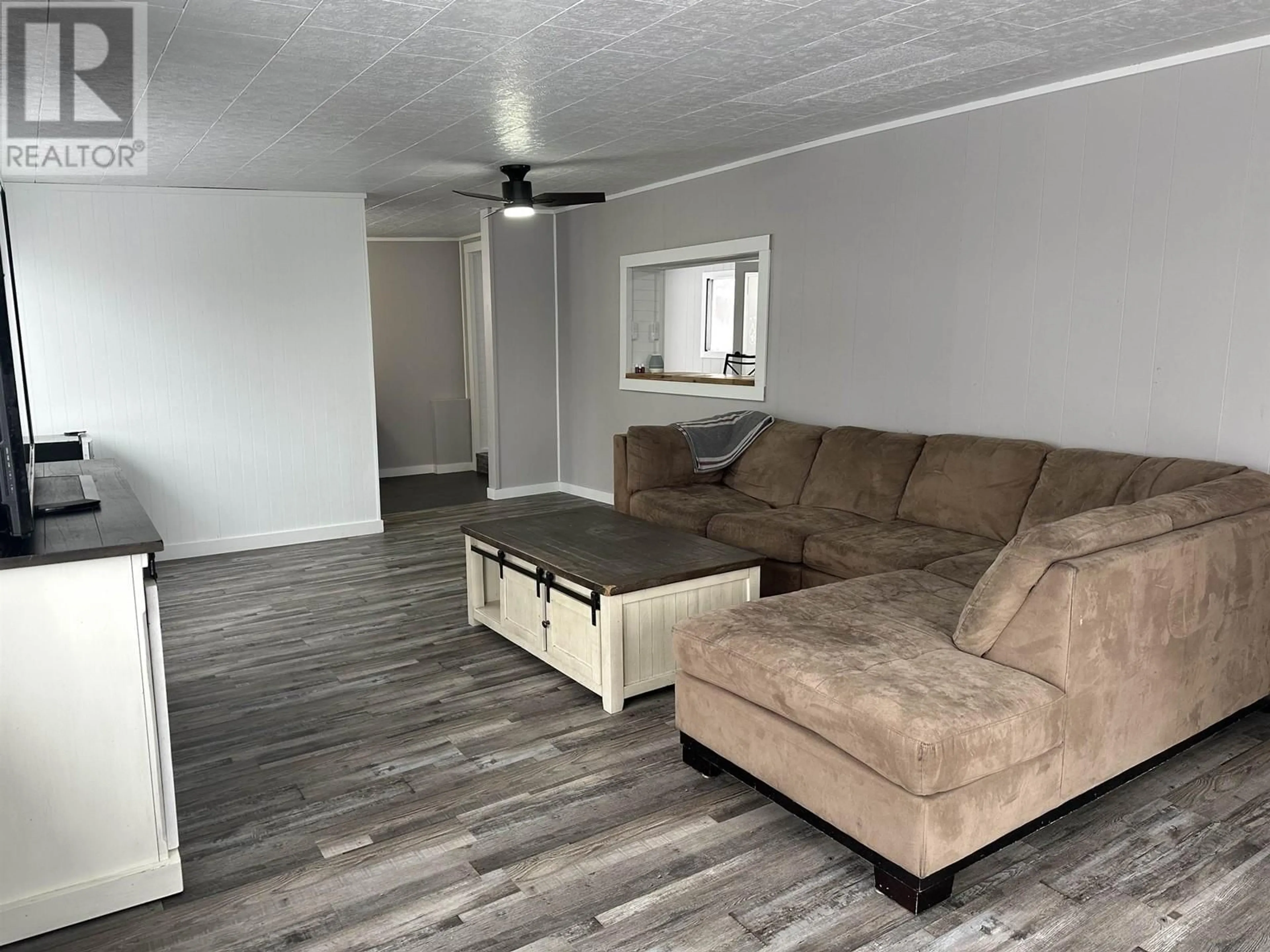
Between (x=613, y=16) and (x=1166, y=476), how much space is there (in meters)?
2.55

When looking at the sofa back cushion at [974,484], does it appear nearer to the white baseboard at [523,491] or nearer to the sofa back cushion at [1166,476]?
the sofa back cushion at [1166,476]

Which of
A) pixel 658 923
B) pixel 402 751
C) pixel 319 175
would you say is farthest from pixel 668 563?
pixel 319 175

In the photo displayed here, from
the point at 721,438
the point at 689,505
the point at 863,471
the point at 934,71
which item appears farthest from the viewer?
the point at 721,438

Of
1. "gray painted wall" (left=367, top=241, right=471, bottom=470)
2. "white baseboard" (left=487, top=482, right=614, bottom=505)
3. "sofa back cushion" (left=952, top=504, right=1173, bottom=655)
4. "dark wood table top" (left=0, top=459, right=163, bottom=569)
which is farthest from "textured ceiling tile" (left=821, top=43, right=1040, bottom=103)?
"gray painted wall" (left=367, top=241, right=471, bottom=470)

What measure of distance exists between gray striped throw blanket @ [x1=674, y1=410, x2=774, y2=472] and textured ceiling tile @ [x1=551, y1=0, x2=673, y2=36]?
262 centimetres

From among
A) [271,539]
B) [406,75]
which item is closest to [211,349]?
[271,539]

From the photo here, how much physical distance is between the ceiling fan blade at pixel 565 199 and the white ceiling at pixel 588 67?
0.82ft

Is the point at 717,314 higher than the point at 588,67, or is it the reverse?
the point at 588,67

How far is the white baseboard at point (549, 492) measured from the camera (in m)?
7.17

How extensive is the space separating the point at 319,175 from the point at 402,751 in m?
3.74

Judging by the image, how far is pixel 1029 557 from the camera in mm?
2229

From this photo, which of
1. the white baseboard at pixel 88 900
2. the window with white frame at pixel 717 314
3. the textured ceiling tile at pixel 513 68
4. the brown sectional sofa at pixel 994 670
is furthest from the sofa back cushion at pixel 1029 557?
the window with white frame at pixel 717 314

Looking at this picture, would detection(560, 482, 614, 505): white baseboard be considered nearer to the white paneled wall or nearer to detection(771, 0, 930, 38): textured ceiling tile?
the white paneled wall

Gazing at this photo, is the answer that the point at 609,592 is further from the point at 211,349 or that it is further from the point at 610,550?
the point at 211,349
